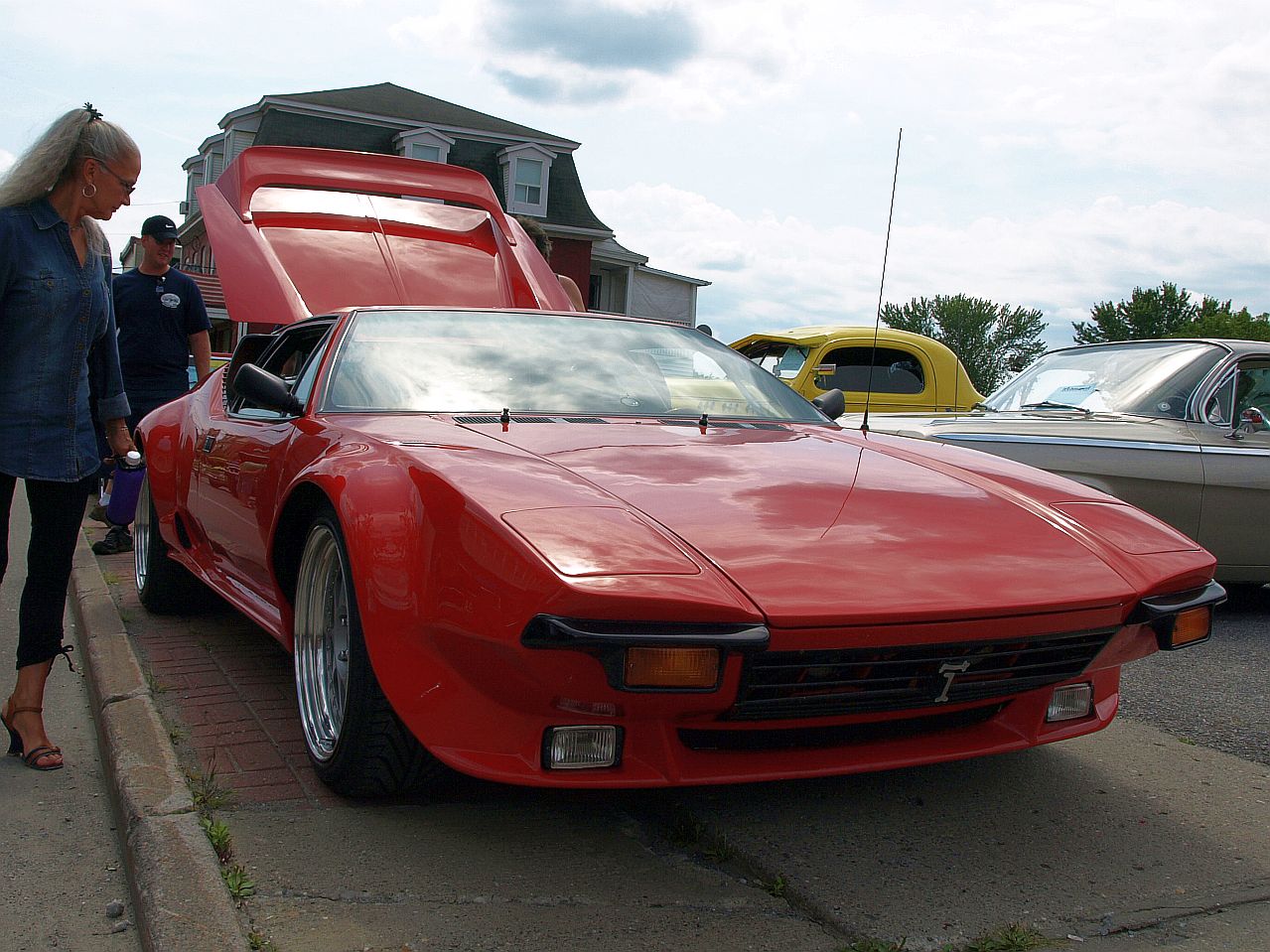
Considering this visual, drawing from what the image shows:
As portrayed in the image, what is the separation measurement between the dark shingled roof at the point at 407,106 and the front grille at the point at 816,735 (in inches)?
1165

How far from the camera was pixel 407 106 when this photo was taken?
105 feet

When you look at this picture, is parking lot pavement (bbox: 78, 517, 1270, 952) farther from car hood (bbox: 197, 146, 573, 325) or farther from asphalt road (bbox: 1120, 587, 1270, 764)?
car hood (bbox: 197, 146, 573, 325)

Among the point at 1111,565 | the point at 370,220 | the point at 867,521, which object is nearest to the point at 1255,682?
the point at 1111,565

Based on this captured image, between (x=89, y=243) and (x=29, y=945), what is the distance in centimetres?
184

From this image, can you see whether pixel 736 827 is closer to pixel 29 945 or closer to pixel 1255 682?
pixel 29 945

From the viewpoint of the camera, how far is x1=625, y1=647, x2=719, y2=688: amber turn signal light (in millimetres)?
2182

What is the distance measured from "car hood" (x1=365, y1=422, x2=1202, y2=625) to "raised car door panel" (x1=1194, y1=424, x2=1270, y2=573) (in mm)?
2821

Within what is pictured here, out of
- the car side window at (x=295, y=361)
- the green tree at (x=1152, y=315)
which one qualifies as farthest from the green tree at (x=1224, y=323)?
the car side window at (x=295, y=361)

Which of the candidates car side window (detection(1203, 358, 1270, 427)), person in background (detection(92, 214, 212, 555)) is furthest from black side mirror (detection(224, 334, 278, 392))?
car side window (detection(1203, 358, 1270, 427))

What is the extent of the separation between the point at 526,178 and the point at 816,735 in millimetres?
30910

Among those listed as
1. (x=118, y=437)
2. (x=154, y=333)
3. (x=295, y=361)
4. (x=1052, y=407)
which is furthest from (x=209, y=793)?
(x=1052, y=407)

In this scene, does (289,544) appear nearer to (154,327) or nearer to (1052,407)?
(154,327)

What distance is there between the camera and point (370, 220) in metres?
6.71

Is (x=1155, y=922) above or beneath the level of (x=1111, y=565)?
beneath
